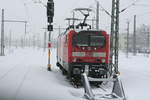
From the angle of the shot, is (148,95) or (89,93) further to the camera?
(148,95)

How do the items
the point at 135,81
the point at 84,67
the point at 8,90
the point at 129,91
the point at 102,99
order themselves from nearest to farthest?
the point at 102,99
the point at 8,90
the point at 129,91
the point at 84,67
the point at 135,81

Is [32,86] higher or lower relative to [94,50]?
lower

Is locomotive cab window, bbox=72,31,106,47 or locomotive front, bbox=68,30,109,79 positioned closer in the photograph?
locomotive front, bbox=68,30,109,79

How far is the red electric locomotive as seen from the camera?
1544 cm

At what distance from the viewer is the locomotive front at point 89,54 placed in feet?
50.7

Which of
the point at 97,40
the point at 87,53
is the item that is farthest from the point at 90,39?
the point at 87,53

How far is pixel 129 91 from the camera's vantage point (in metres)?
13.6

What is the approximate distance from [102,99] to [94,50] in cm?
495

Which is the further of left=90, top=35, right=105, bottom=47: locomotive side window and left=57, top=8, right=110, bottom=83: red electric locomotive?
left=90, top=35, right=105, bottom=47: locomotive side window

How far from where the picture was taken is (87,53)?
1562 centimetres

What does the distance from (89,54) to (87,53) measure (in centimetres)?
11

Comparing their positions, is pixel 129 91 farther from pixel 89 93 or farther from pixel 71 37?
pixel 71 37

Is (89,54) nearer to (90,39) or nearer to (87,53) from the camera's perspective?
(87,53)

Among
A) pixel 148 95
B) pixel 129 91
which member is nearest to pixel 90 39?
pixel 129 91
